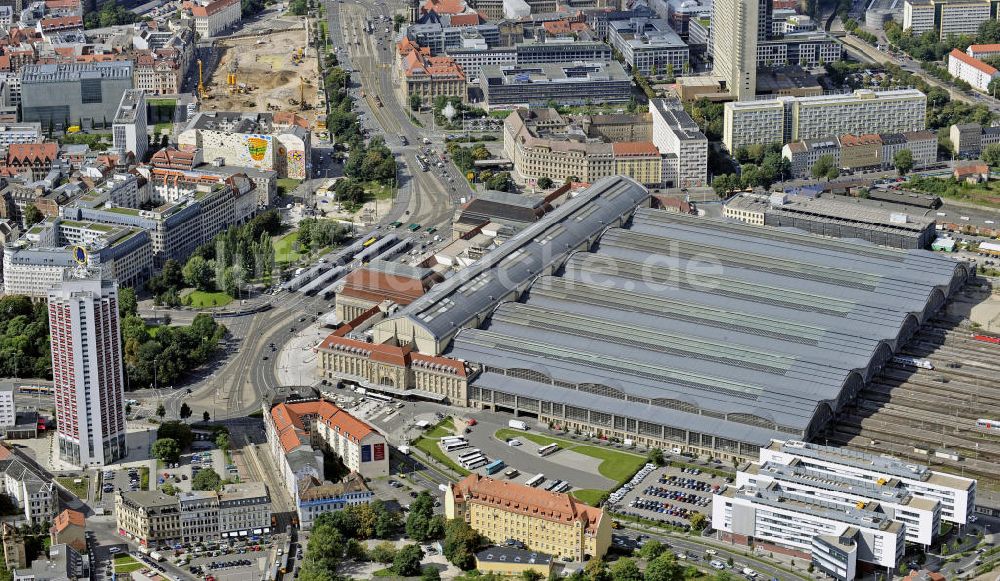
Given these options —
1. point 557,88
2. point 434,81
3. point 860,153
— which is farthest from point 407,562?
point 434,81

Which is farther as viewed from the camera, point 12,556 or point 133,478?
point 133,478

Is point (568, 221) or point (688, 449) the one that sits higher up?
point (568, 221)

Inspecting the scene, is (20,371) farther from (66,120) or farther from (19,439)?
(66,120)

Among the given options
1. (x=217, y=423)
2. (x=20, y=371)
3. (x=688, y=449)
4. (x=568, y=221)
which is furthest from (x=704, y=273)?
(x=20, y=371)

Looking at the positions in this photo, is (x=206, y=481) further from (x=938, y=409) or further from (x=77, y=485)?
(x=938, y=409)

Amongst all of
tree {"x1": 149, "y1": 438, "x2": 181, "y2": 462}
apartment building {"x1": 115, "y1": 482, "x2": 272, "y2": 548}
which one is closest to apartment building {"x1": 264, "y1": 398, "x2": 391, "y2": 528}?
apartment building {"x1": 115, "y1": 482, "x2": 272, "y2": 548}

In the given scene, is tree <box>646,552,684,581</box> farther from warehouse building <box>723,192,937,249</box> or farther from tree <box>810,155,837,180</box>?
tree <box>810,155,837,180</box>

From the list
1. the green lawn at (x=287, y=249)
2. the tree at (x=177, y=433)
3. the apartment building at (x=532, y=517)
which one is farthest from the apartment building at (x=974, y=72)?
the tree at (x=177, y=433)
